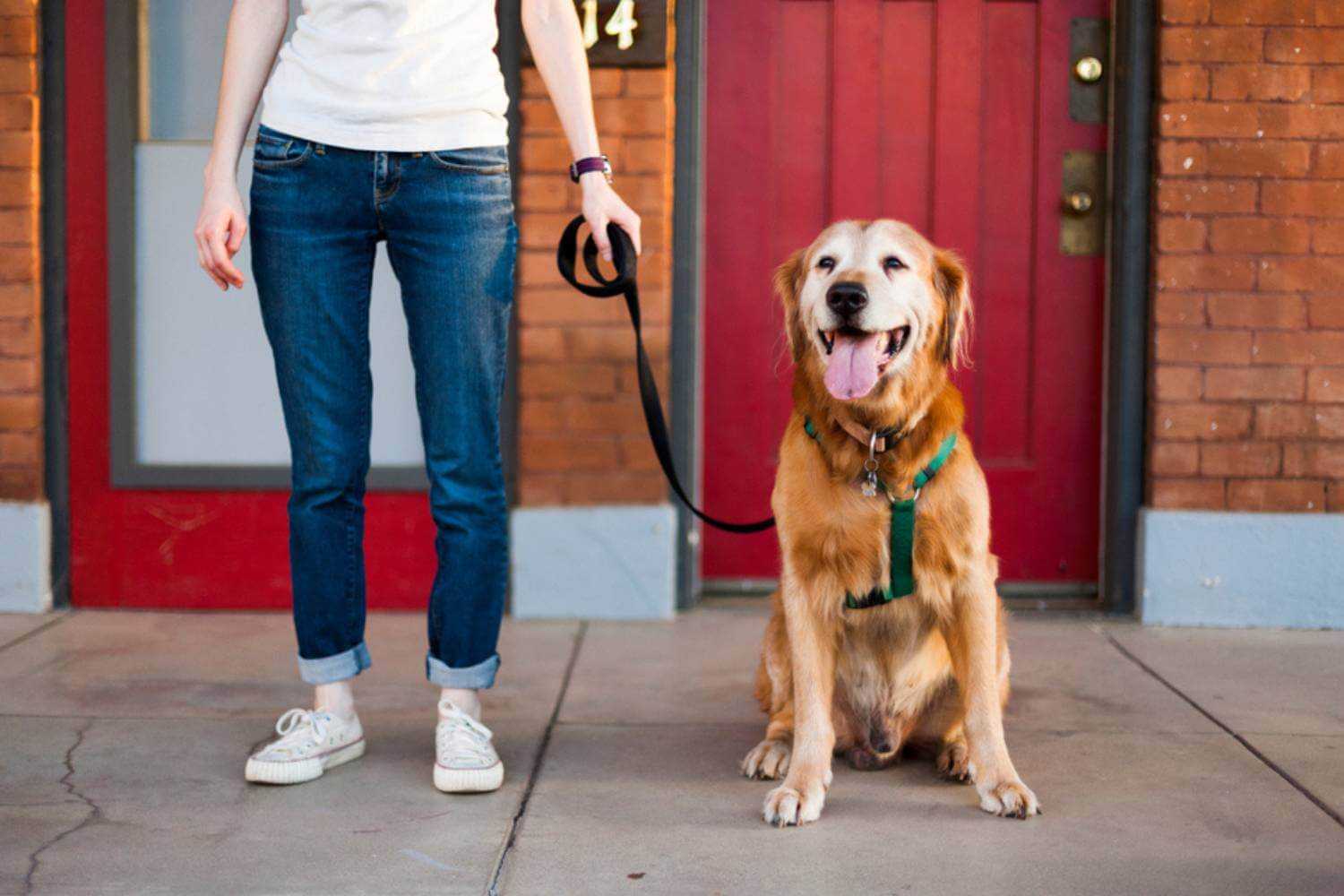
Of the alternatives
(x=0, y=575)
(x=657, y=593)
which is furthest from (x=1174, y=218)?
(x=0, y=575)

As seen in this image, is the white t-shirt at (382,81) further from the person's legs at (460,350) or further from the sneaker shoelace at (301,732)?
the sneaker shoelace at (301,732)

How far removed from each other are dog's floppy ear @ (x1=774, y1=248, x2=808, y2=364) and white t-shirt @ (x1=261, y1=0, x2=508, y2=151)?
2.46 ft

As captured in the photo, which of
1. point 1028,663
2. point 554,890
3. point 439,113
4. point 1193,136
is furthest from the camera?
point 1193,136

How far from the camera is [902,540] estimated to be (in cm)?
301

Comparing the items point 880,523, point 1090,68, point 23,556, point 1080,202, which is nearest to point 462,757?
point 880,523

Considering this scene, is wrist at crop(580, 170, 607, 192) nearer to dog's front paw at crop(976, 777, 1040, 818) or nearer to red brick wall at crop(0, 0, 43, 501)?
dog's front paw at crop(976, 777, 1040, 818)

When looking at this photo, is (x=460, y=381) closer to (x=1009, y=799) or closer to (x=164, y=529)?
(x=1009, y=799)

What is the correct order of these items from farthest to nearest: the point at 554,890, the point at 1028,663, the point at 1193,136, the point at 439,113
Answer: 1. the point at 1193,136
2. the point at 1028,663
3. the point at 439,113
4. the point at 554,890

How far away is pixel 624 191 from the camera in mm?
4668

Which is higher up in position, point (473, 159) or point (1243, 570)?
point (473, 159)

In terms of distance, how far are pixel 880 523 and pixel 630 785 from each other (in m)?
0.80

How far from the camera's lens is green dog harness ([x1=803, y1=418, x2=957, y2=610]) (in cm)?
301

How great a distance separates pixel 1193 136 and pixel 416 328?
9.40ft

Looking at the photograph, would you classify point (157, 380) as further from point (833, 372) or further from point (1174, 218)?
point (1174, 218)
